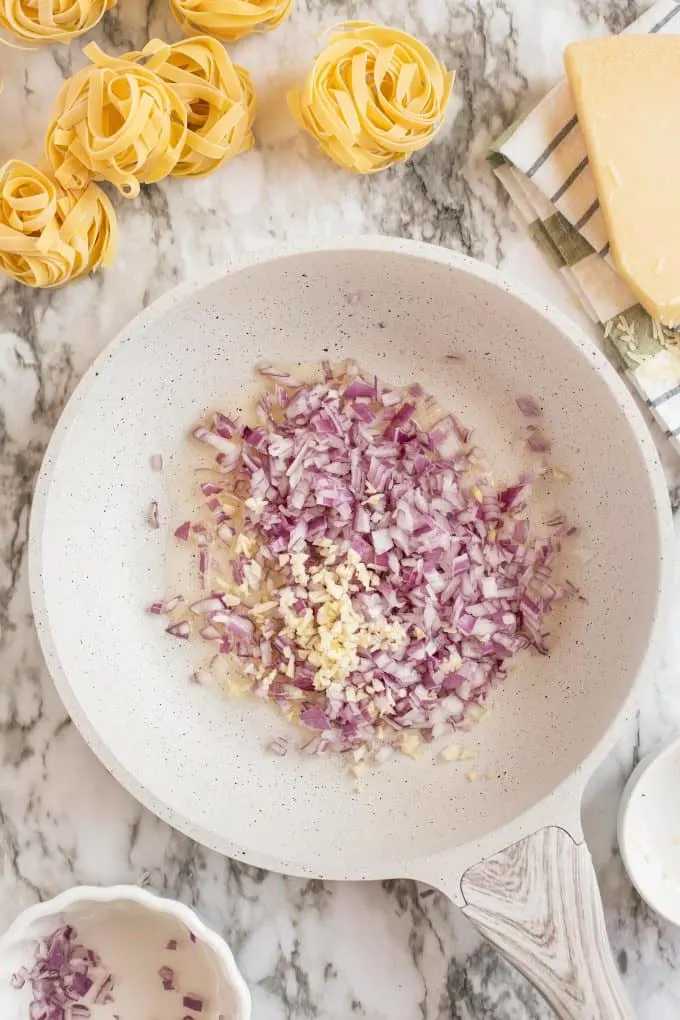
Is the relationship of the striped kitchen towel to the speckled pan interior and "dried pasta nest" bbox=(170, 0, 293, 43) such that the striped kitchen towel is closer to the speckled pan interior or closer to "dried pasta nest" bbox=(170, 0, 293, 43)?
the speckled pan interior

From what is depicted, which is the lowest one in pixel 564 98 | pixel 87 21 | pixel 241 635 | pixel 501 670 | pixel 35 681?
pixel 35 681

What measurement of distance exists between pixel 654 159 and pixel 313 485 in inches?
18.9

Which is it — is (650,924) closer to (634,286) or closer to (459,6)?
(634,286)

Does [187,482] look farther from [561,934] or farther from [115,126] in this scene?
[561,934]

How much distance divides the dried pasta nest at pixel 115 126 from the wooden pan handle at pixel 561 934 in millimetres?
781

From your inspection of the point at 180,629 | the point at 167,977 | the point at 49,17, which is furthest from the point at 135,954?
the point at 49,17

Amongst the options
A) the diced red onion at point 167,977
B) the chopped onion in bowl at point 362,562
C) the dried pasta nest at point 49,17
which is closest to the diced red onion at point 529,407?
the chopped onion in bowl at point 362,562

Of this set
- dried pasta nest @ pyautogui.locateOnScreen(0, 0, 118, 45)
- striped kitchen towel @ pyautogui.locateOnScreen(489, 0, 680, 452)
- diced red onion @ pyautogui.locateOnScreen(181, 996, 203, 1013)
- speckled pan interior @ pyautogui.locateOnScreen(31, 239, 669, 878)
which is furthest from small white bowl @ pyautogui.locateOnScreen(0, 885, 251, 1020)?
dried pasta nest @ pyautogui.locateOnScreen(0, 0, 118, 45)

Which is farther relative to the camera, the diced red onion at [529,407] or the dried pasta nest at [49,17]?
the diced red onion at [529,407]

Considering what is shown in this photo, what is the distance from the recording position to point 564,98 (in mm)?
1051

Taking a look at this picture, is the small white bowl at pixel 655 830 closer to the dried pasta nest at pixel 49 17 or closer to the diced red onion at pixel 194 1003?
the diced red onion at pixel 194 1003

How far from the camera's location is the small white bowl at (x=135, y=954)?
3.20 ft

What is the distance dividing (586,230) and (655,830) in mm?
649

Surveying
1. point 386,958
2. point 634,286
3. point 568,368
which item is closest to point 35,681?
point 386,958
